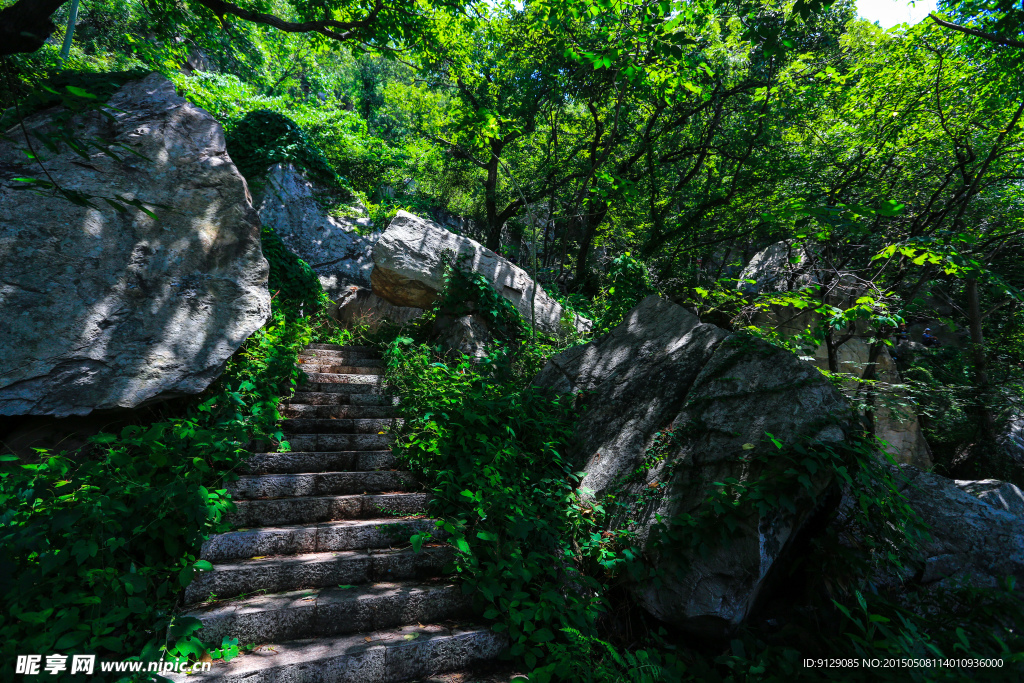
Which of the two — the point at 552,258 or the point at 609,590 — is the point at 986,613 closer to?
the point at 609,590

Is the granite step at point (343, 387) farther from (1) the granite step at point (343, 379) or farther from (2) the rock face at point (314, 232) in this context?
(2) the rock face at point (314, 232)

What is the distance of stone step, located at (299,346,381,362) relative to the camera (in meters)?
6.03

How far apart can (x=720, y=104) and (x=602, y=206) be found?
9.10 feet

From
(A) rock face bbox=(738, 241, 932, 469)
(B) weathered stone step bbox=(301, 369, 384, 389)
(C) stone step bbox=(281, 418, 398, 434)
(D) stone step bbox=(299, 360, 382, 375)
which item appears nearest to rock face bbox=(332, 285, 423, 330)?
(D) stone step bbox=(299, 360, 382, 375)

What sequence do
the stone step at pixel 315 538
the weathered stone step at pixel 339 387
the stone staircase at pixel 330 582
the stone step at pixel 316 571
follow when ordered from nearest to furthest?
the stone staircase at pixel 330 582 → the stone step at pixel 316 571 → the stone step at pixel 315 538 → the weathered stone step at pixel 339 387

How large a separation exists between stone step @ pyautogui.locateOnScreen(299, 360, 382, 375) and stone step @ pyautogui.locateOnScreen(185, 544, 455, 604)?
3136mm

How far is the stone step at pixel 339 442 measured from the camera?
4.00 m

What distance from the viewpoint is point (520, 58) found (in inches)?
344

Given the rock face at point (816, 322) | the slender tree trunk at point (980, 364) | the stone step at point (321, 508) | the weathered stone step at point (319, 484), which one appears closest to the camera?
the stone step at point (321, 508)

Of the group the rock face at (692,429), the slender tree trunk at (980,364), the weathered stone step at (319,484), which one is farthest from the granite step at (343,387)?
the slender tree trunk at (980,364)

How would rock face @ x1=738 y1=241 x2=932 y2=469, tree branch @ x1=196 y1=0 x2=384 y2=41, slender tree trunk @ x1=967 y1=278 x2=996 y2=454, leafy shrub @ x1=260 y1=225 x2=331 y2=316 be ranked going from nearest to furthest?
tree branch @ x1=196 y1=0 x2=384 y2=41
rock face @ x1=738 y1=241 x2=932 y2=469
slender tree trunk @ x1=967 y1=278 x2=996 y2=454
leafy shrub @ x1=260 y1=225 x2=331 y2=316

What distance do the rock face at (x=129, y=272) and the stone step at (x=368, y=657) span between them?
7.77 ft

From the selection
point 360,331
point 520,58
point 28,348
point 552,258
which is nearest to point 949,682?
point 28,348

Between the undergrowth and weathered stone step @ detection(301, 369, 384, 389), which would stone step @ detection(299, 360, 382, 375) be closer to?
weathered stone step @ detection(301, 369, 384, 389)
